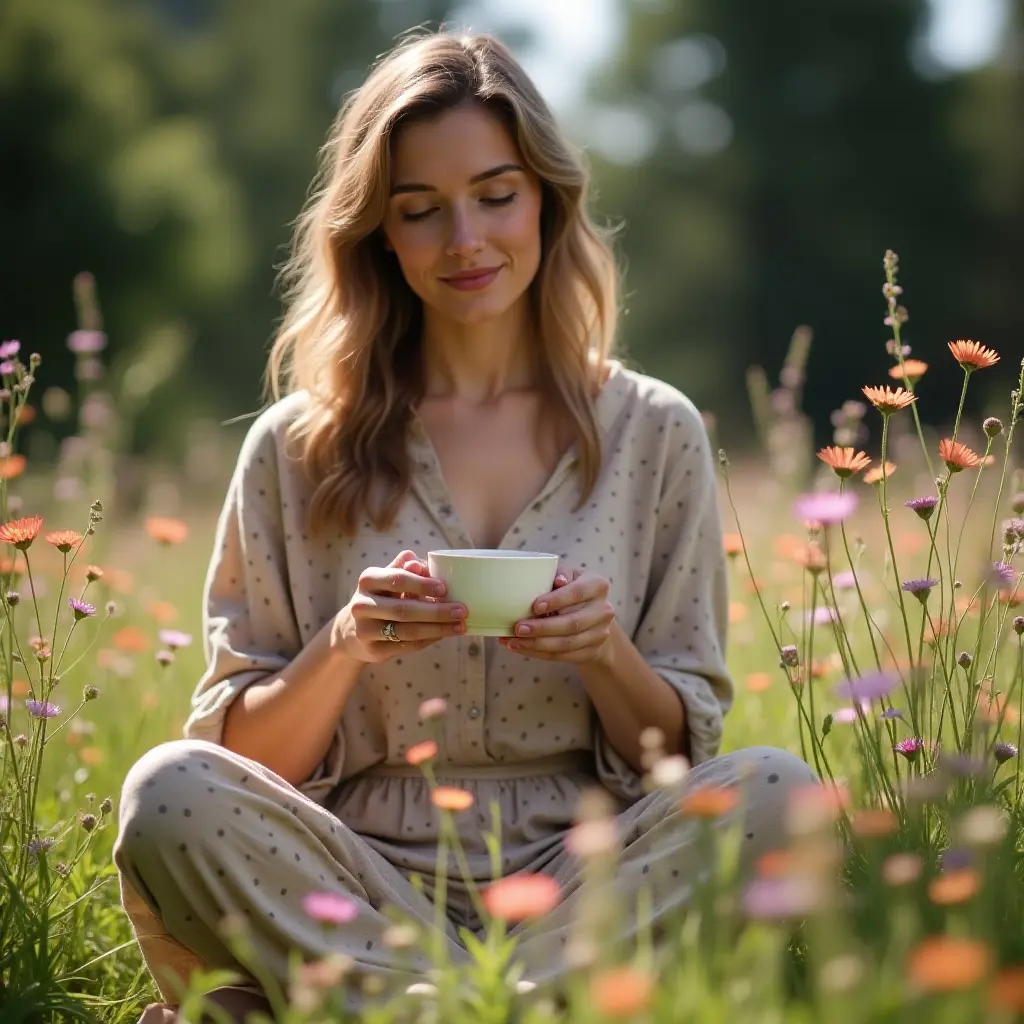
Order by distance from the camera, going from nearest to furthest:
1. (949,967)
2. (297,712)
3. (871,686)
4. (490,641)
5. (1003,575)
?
(949,967) → (871,686) → (1003,575) → (297,712) → (490,641)

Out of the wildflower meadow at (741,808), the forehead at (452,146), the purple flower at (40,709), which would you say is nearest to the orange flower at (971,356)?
the wildflower meadow at (741,808)

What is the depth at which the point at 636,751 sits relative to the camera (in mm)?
2027

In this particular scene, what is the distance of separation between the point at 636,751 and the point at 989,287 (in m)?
14.3

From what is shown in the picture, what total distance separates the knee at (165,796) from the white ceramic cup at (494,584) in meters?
0.38

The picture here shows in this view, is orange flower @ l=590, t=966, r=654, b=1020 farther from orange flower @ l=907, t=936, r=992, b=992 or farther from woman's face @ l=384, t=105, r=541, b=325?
woman's face @ l=384, t=105, r=541, b=325

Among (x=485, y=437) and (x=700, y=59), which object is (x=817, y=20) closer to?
(x=700, y=59)

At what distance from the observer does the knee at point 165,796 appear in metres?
1.62

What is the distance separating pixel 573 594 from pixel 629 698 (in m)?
0.33

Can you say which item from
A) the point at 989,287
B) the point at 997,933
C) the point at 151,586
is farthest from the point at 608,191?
the point at 997,933

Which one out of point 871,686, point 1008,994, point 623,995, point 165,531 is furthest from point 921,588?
point 165,531

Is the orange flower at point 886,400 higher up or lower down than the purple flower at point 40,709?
higher up

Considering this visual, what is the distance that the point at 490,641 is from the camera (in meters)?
2.06

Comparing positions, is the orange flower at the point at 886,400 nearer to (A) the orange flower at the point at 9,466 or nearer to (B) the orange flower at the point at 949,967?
(B) the orange flower at the point at 949,967

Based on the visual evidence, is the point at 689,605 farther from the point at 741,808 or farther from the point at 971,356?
the point at 741,808
